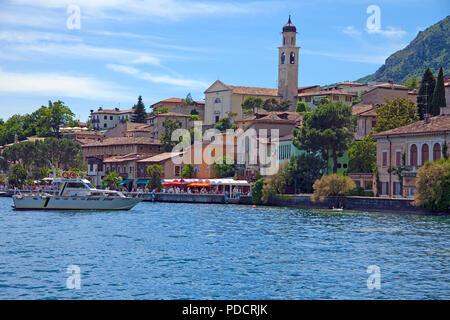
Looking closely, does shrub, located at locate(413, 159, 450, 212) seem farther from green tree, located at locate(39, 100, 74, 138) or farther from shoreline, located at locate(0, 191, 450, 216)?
green tree, located at locate(39, 100, 74, 138)

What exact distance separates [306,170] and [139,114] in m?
87.9

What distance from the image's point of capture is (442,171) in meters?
52.2

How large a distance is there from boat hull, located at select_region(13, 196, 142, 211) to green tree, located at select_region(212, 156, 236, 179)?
2963cm

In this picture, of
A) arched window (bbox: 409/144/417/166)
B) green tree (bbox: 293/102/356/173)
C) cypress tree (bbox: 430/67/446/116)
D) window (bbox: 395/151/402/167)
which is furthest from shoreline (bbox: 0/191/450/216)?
cypress tree (bbox: 430/67/446/116)

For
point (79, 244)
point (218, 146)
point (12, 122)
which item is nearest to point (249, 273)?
point (79, 244)

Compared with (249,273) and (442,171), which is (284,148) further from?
(249,273)

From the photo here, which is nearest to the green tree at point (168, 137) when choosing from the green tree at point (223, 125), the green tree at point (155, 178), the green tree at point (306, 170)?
the green tree at point (223, 125)

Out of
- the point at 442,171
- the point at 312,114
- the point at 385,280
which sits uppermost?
the point at 312,114

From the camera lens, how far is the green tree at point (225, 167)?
93125mm

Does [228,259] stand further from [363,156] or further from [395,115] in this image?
[395,115]
